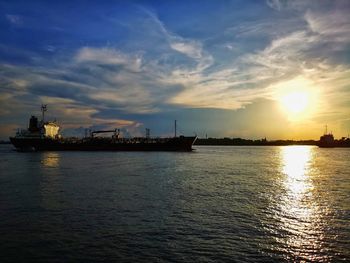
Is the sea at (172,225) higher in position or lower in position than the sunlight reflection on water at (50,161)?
lower

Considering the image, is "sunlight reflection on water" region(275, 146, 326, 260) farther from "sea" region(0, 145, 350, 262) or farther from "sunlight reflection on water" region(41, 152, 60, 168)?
"sunlight reflection on water" region(41, 152, 60, 168)

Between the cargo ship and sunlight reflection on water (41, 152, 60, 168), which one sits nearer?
sunlight reflection on water (41, 152, 60, 168)

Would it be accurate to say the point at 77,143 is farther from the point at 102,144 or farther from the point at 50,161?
the point at 50,161

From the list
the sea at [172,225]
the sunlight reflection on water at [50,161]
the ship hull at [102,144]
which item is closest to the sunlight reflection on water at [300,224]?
the sea at [172,225]

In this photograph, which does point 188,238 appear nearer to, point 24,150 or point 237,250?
point 237,250

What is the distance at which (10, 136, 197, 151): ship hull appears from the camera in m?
117

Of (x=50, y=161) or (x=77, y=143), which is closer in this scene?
(x=50, y=161)

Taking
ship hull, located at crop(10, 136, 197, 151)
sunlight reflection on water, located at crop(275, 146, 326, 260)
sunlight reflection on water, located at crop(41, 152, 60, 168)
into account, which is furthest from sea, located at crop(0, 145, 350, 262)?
ship hull, located at crop(10, 136, 197, 151)

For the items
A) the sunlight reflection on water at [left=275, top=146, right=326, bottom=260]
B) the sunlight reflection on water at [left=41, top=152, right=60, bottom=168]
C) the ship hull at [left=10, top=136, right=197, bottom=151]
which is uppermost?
the ship hull at [left=10, top=136, right=197, bottom=151]

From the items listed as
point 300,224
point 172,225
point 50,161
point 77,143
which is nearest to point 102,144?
point 77,143

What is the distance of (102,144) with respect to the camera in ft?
399

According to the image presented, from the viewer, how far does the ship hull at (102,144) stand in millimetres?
117438

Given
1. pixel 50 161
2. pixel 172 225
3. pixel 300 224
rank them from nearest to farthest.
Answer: pixel 172 225
pixel 300 224
pixel 50 161

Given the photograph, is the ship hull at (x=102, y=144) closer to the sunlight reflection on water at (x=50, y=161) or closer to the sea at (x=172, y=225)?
the sunlight reflection on water at (x=50, y=161)
